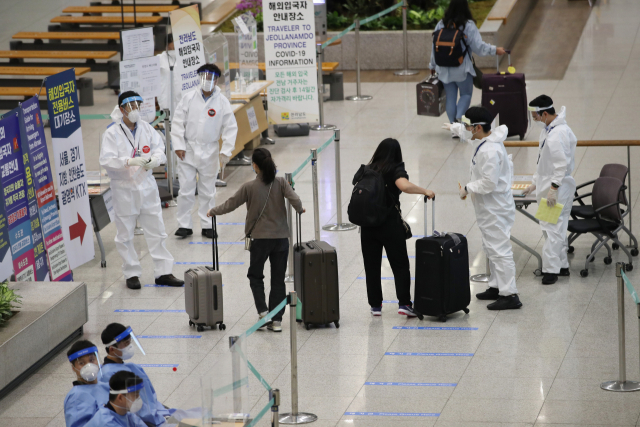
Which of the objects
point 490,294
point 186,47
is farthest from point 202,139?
point 490,294

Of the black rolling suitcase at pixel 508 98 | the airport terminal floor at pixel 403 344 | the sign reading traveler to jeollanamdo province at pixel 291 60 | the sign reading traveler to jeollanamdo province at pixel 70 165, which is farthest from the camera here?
the sign reading traveler to jeollanamdo province at pixel 291 60

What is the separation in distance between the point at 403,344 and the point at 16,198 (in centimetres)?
348

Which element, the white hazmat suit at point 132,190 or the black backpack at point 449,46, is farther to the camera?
the black backpack at point 449,46

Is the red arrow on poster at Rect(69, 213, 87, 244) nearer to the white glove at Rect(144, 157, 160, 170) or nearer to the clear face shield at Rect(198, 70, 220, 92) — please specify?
the white glove at Rect(144, 157, 160, 170)

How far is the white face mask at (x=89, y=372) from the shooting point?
18.5 feet

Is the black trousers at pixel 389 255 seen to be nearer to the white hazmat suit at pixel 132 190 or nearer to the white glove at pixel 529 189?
the white glove at pixel 529 189

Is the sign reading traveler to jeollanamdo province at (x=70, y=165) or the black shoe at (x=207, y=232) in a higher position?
the sign reading traveler to jeollanamdo province at (x=70, y=165)

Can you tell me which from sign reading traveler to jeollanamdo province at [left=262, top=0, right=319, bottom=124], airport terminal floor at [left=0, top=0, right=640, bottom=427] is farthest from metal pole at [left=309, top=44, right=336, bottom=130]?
airport terminal floor at [left=0, top=0, right=640, bottom=427]

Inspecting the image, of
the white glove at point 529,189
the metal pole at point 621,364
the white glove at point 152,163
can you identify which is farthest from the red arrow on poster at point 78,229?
the metal pole at point 621,364

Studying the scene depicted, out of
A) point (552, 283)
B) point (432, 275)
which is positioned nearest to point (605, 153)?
point (552, 283)

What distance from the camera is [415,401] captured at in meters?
6.71

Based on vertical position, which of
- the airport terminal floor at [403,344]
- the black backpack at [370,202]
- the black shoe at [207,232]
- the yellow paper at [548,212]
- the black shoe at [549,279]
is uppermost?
the black backpack at [370,202]

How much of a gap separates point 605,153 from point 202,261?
559cm

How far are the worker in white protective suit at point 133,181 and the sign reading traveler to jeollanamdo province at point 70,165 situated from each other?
37 centimetres
